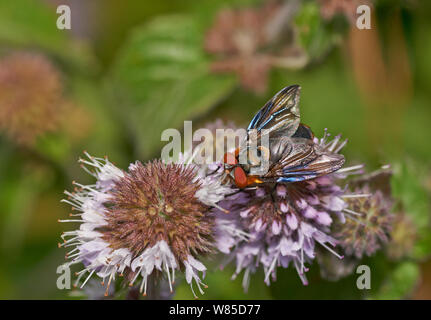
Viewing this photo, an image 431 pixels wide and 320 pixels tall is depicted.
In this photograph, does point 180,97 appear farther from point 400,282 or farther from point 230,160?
point 400,282

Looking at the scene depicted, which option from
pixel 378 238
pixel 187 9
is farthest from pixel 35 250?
pixel 378 238

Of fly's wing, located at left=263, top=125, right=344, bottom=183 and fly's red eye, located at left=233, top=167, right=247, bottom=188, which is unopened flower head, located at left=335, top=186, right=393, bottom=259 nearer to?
fly's wing, located at left=263, top=125, right=344, bottom=183

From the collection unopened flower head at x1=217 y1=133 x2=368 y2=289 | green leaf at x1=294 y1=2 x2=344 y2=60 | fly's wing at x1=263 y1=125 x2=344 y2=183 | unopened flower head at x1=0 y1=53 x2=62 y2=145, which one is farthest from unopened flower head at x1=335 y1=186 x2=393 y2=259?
unopened flower head at x1=0 y1=53 x2=62 y2=145

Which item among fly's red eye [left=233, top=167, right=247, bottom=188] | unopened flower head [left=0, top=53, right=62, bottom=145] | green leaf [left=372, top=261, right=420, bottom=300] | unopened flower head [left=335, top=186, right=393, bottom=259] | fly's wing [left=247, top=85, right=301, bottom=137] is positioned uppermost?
unopened flower head [left=0, top=53, right=62, bottom=145]

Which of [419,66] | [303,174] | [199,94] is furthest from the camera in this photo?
[419,66]

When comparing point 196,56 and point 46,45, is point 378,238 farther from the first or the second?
point 46,45
